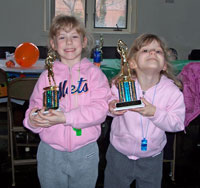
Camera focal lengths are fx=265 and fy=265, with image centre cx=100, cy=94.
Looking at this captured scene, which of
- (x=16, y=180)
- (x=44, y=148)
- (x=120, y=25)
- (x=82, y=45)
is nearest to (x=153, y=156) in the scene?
(x=44, y=148)

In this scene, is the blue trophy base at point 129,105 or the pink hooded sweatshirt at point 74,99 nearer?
the blue trophy base at point 129,105

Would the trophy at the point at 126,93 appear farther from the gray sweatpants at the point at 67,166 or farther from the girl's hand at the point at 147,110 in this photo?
the gray sweatpants at the point at 67,166

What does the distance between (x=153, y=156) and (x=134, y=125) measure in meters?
0.19

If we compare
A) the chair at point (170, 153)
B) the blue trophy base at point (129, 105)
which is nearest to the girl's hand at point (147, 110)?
the blue trophy base at point (129, 105)

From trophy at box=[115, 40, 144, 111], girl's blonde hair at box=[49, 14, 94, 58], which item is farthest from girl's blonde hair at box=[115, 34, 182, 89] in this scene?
girl's blonde hair at box=[49, 14, 94, 58]

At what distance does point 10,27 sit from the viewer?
527cm

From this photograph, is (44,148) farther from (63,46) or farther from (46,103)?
(63,46)

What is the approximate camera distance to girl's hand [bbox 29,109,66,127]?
→ 1.16 meters

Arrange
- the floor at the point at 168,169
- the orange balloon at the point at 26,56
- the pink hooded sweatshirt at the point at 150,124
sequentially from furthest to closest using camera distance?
the orange balloon at the point at 26,56, the floor at the point at 168,169, the pink hooded sweatshirt at the point at 150,124

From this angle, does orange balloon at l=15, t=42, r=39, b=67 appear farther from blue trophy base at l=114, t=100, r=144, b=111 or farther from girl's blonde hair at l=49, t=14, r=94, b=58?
blue trophy base at l=114, t=100, r=144, b=111

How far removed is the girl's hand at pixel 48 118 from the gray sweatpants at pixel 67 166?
19 centimetres

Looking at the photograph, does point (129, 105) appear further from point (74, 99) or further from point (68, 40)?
point (68, 40)

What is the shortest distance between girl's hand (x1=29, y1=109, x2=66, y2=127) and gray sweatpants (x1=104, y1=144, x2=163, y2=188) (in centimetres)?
39

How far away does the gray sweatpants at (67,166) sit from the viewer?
1.30 metres
